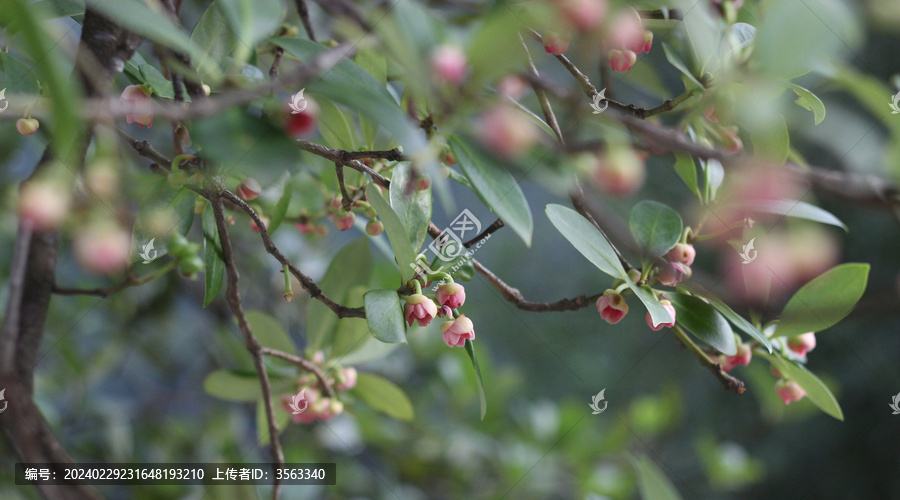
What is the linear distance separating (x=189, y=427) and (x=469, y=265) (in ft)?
2.73

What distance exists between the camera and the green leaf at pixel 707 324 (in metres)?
0.40

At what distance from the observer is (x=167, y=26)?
0.79ft

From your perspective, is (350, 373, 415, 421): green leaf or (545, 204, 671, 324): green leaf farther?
(350, 373, 415, 421): green leaf

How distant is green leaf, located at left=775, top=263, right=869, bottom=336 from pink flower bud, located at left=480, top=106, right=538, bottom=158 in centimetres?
32

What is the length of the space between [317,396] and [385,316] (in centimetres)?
23

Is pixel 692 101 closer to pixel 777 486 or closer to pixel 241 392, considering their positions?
pixel 241 392

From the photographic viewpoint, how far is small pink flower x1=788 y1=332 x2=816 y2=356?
18.9 inches

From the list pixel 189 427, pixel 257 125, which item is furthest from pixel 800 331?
pixel 189 427

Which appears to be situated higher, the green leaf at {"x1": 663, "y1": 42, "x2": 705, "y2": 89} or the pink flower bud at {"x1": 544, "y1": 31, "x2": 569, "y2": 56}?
the pink flower bud at {"x1": 544, "y1": 31, "x2": 569, "y2": 56}

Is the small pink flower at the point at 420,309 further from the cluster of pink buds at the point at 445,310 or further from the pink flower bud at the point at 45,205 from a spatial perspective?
the pink flower bud at the point at 45,205

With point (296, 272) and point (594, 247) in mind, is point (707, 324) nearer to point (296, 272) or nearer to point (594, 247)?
point (594, 247)

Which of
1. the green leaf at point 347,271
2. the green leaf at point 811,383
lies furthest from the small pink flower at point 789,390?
the green leaf at point 347,271
